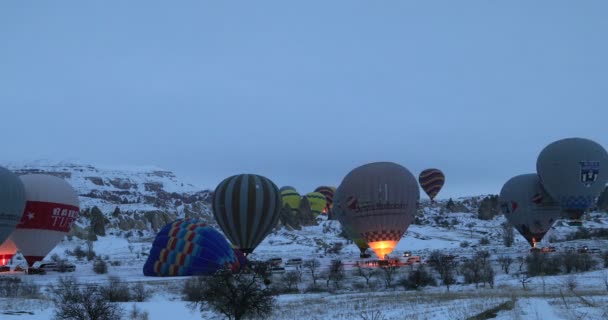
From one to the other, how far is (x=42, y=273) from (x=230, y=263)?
65.2ft

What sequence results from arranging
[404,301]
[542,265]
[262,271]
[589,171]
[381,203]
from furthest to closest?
[589,171], [381,203], [542,265], [404,301], [262,271]

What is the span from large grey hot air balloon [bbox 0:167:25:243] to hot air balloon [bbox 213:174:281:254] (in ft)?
50.2

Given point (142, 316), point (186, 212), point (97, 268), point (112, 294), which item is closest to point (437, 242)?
point (97, 268)

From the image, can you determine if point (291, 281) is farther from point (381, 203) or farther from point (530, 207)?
point (530, 207)

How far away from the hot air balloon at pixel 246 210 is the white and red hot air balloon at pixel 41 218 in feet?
41.8

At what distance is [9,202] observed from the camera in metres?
44.1

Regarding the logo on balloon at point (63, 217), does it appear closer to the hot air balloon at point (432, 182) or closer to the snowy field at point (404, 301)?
the snowy field at point (404, 301)

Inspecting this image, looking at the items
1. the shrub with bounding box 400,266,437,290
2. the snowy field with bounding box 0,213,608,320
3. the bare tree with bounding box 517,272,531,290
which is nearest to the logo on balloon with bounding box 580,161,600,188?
the snowy field with bounding box 0,213,608,320

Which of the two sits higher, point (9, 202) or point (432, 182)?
point (432, 182)

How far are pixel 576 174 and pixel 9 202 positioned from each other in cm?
4697

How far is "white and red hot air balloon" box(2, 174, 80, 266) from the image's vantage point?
160 ft

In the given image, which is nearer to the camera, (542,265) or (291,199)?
(542,265)

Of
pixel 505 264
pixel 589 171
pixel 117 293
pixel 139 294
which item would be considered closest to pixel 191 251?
pixel 139 294

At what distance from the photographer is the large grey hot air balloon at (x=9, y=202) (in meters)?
43.9
